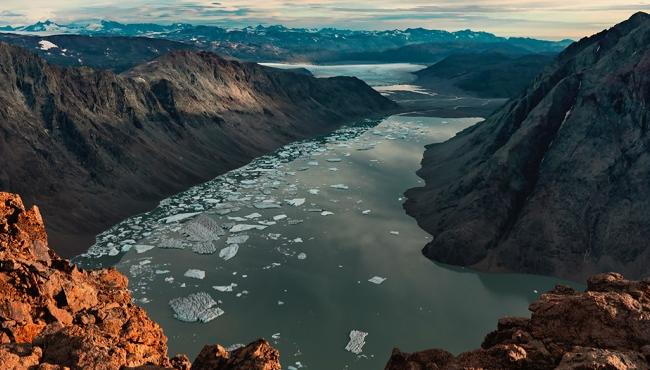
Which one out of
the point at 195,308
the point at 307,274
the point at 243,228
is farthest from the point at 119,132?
the point at 195,308

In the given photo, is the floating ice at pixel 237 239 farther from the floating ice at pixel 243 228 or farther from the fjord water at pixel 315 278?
the floating ice at pixel 243 228

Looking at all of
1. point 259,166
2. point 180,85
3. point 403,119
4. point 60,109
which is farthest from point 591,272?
point 403,119

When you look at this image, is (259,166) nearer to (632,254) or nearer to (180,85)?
(180,85)

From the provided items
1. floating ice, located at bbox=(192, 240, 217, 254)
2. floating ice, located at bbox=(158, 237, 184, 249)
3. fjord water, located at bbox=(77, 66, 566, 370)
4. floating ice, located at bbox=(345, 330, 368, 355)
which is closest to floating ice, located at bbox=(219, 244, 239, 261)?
fjord water, located at bbox=(77, 66, 566, 370)

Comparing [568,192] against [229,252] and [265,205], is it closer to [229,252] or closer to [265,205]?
[229,252]

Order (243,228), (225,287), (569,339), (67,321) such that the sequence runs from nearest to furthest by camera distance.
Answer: (569,339) < (67,321) < (225,287) < (243,228)

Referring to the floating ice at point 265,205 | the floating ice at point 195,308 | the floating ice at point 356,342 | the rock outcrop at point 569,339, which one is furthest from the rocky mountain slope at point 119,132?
the rock outcrop at point 569,339
